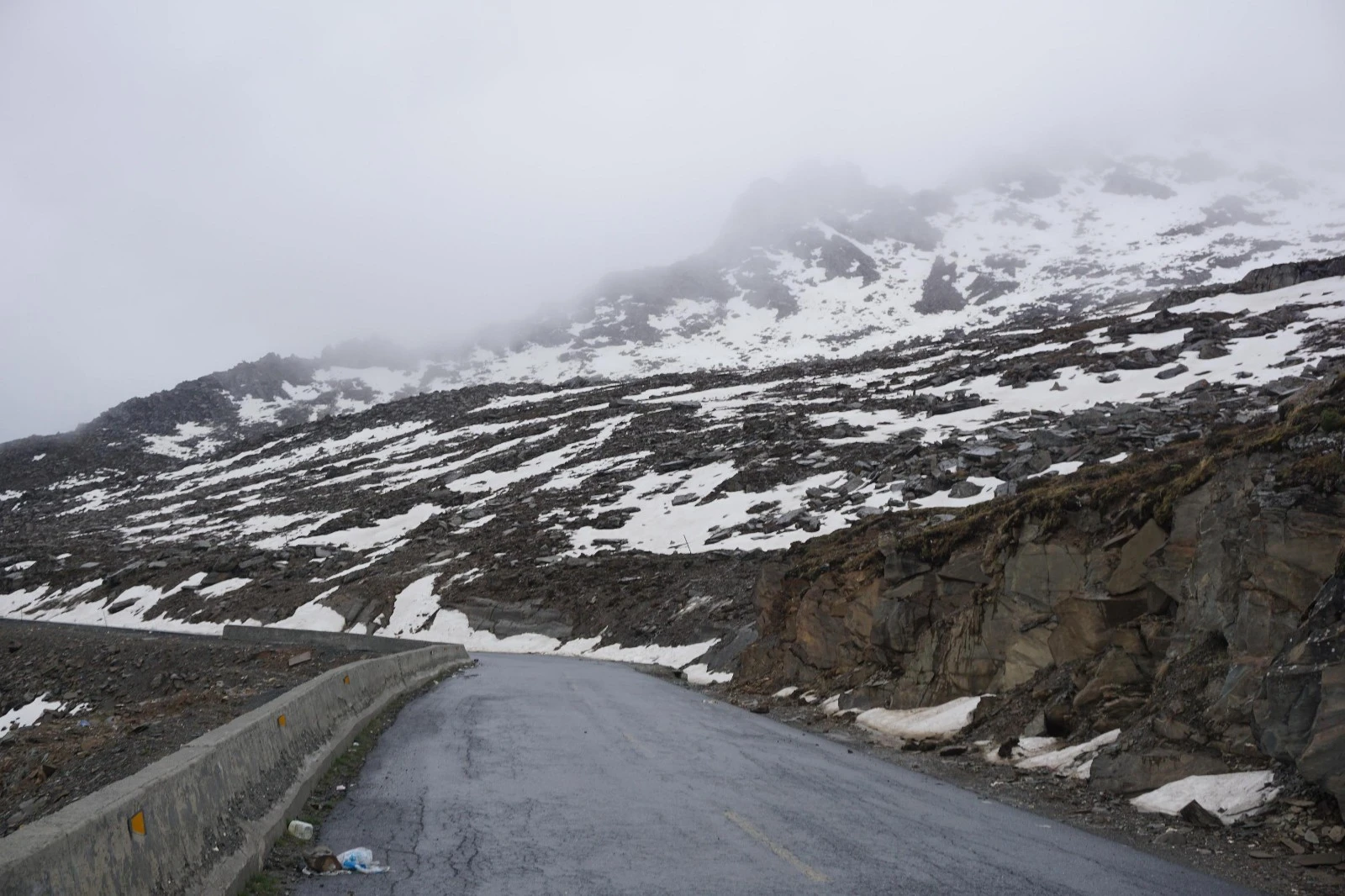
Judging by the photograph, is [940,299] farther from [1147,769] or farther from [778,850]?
[778,850]

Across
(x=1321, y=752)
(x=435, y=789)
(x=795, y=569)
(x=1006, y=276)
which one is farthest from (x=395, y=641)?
(x=1006, y=276)

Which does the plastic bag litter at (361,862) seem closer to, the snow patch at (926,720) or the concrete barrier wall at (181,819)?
the concrete barrier wall at (181,819)

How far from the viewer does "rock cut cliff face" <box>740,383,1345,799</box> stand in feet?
30.8

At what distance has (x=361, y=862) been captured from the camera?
6758mm

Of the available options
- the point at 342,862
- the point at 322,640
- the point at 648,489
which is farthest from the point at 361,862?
the point at 648,489

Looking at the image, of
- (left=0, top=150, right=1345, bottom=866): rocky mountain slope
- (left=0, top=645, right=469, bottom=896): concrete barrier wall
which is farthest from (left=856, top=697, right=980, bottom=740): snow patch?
(left=0, top=645, right=469, bottom=896): concrete barrier wall

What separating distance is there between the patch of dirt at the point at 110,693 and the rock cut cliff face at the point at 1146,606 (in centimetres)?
1147

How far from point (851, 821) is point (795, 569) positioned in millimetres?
17861

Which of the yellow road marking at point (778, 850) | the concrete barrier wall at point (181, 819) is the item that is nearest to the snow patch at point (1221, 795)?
the yellow road marking at point (778, 850)

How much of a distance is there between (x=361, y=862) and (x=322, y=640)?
3335 centimetres

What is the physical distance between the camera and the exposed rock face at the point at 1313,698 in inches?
322

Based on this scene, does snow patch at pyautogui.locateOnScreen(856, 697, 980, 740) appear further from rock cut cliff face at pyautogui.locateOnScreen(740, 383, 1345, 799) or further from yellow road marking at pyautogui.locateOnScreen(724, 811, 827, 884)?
yellow road marking at pyautogui.locateOnScreen(724, 811, 827, 884)

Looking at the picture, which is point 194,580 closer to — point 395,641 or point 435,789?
point 395,641

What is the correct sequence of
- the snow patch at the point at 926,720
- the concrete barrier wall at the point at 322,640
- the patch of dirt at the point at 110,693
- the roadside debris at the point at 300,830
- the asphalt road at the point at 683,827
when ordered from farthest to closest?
the concrete barrier wall at the point at 322,640 < the snow patch at the point at 926,720 < the patch of dirt at the point at 110,693 < the roadside debris at the point at 300,830 < the asphalt road at the point at 683,827
